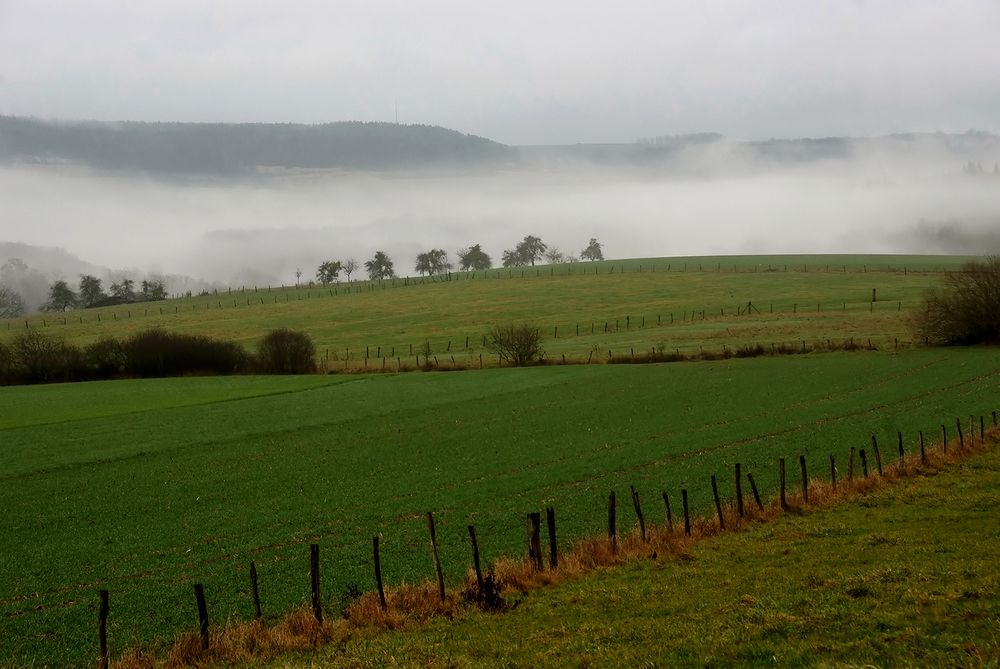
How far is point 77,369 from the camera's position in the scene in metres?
71.9

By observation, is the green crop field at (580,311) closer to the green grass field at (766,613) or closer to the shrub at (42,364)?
the shrub at (42,364)

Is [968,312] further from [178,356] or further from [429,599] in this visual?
[178,356]

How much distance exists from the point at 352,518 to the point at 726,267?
13225 centimetres

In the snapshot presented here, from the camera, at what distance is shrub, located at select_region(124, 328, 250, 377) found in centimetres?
7206

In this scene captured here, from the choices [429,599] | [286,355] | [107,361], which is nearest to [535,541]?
[429,599]

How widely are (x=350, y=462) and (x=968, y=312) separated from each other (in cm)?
5420

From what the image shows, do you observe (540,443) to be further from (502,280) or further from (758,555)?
(502,280)

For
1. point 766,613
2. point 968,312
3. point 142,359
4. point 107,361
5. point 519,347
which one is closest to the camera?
point 766,613

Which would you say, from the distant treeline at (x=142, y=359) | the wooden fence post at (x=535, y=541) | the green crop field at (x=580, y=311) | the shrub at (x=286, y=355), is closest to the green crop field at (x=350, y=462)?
the wooden fence post at (x=535, y=541)

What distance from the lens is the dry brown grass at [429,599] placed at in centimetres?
1360

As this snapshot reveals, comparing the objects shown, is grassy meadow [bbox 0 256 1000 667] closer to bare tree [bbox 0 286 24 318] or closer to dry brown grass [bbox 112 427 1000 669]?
dry brown grass [bbox 112 427 1000 669]

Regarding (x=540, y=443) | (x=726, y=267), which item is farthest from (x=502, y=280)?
(x=540, y=443)

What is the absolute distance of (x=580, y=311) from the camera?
348 ft

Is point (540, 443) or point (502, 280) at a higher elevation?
point (502, 280)
